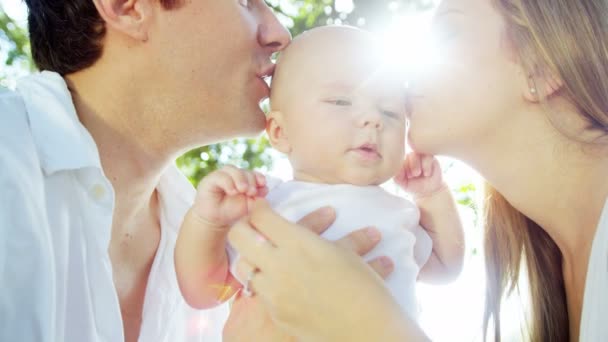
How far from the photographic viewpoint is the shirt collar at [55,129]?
2.35 metres

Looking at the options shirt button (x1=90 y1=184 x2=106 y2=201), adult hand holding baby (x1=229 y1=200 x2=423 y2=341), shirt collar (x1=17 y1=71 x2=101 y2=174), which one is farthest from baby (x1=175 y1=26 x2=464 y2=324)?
shirt collar (x1=17 y1=71 x2=101 y2=174)

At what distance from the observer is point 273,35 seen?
9.94 ft

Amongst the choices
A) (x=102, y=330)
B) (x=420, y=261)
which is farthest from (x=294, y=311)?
(x=102, y=330)

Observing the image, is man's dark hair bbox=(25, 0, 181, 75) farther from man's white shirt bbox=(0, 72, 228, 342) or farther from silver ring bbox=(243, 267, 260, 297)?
silver ring bbox=(243, 267, 260, 297)

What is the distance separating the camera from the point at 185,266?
90.3 inches

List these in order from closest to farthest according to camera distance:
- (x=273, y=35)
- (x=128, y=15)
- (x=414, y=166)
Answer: (x=414, y=166), (x=128, y=15), (x=273, y=35)

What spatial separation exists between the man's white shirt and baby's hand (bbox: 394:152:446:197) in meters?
1.27

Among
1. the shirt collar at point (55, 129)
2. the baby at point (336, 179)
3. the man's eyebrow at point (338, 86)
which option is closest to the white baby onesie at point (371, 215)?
the baby at point (336, 179)

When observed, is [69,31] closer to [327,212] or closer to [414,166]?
[327,212]

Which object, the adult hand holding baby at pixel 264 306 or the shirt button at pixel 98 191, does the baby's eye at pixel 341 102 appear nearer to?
the adult hand holding baby at pixel 264 306

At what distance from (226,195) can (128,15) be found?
49.3 inches

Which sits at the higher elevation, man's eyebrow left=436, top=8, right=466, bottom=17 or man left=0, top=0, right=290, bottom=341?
man's eyebrow left=436, top=8, right=466, bottom=17

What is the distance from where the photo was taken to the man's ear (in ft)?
9.52

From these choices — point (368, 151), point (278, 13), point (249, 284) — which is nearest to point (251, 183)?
point (249, 284)
